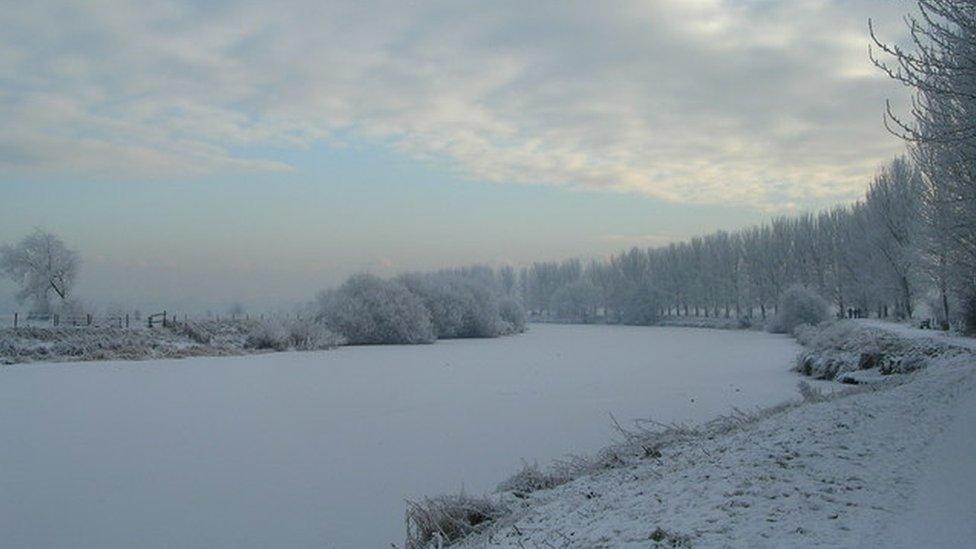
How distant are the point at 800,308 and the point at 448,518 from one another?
48393 millimetres

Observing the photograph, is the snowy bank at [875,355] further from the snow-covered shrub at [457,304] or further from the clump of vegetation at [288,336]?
the snow-covered shrub at [457,304]

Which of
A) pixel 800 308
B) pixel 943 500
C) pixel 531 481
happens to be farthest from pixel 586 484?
pixel 800 308

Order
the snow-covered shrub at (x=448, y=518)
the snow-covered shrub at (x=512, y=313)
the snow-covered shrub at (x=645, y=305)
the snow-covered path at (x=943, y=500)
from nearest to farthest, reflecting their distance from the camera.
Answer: the snow-covered path at (x=943, y=500) → the snow-covered shrub at (x=448, y=518) → the snow-covered shrub at (x=512, y=313) → the snow-covered shrub at (x=645, y=305)

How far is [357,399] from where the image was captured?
1670 cm

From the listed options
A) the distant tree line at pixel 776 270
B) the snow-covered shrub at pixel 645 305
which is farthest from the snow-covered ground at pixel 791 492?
the snow-covered shrub at pixel 645 305

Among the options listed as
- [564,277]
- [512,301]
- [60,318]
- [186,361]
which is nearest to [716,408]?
[186,361]

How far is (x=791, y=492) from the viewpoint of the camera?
5613 millimetres

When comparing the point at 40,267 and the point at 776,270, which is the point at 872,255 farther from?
the point at 40,267

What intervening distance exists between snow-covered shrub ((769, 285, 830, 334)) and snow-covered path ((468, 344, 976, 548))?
1705 inches

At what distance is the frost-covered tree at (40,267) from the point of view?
1922 inches

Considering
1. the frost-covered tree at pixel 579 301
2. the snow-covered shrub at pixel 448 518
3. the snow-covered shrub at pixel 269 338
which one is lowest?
the snow-covered shrub at pixel 448 518

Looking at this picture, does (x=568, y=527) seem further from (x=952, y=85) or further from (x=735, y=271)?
(x=735, y=271)

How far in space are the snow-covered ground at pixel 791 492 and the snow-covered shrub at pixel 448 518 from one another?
269mm

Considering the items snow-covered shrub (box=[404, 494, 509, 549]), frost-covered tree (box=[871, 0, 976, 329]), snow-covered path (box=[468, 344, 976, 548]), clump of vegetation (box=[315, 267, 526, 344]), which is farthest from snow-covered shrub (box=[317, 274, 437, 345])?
snow-covered shrub (box=[404, 494, 509, 549])
